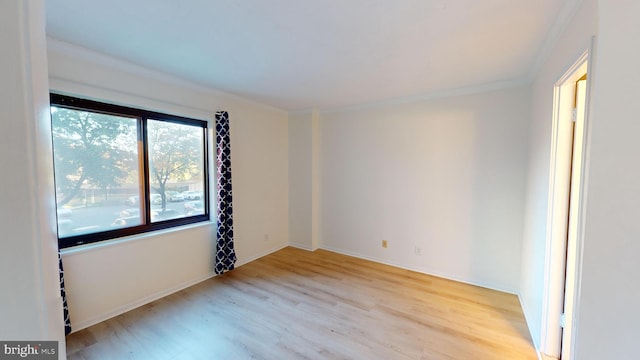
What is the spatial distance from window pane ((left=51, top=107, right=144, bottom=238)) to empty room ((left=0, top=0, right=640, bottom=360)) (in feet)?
0.06

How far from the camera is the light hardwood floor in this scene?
1932 mm

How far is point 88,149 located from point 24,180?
2.59 meters

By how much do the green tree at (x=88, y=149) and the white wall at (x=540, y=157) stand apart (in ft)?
11.6

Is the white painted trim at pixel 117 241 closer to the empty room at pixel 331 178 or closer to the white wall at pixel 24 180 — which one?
the empty room at pixel 331 178

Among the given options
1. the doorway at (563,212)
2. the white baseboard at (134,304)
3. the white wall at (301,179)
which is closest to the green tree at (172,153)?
the white baseboard at (134,304)

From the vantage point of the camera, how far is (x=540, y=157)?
6.86 ft

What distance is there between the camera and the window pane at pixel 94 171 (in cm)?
208

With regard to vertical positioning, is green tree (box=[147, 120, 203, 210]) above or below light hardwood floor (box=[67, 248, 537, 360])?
above

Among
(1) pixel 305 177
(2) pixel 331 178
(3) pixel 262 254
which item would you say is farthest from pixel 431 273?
(3) pixel 262 254

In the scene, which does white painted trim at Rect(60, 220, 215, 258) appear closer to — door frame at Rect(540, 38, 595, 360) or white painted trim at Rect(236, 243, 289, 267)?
white painted trim at Rect(236, 243, 289, 267)

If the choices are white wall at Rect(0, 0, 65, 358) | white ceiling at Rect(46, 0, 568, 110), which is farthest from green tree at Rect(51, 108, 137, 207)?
white wall at Rect(0, 0, 65, 358)

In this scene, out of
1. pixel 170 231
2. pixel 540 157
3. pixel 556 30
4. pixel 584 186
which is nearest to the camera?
pixel 584 186

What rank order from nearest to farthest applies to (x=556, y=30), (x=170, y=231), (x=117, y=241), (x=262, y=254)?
(x=556, y=30) < (x=117, y=241) < (x=170, y=231) < (x=262, y=254)

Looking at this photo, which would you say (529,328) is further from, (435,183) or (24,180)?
(24,180)
